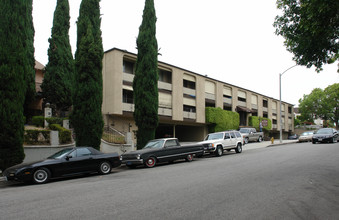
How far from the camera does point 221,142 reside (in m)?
18.0

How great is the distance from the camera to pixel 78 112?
1484cm

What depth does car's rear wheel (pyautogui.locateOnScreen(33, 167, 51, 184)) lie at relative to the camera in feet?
31.4

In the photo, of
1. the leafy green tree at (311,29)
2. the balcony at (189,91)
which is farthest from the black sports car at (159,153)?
the balcony at (189,91)

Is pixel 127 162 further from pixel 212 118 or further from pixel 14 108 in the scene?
pixel 212 118

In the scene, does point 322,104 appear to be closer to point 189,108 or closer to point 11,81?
point 189,108

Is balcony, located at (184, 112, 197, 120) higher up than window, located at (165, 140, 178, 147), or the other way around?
balcony, located at (184, 112, 197, 120)

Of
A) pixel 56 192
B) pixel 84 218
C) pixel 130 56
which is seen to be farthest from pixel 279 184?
pixel 130 56

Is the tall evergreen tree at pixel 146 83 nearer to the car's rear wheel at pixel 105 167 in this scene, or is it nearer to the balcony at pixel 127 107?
the car's rear wheel at pixel 105 167

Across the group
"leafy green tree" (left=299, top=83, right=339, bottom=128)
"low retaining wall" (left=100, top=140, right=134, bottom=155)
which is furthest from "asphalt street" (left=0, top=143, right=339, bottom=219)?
"leafy green tree" (left=299, top=83, right=339, bottom=128)

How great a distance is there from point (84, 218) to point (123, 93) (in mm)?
22927

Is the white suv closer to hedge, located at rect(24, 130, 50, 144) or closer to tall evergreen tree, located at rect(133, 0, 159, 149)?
tall evergreen tree, located at rect(133, 0, 159, 149)

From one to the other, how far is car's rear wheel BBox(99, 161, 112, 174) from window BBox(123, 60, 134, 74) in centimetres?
1718

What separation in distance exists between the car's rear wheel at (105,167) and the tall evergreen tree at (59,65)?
1389 centimetres

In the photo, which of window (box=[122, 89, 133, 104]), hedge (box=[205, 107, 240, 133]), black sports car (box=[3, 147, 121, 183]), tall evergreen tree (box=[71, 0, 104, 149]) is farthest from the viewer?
hedge (box=[205, 107, 240, 133])
